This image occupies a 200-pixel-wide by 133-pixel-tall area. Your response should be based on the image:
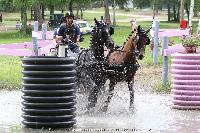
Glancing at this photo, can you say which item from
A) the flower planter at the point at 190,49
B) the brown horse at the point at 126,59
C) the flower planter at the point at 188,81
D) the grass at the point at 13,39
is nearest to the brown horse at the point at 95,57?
the brown horse at the point at 126,59

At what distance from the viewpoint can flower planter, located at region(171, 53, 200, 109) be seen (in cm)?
1423

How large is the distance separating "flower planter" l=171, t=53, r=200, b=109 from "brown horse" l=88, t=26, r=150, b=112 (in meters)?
1.28

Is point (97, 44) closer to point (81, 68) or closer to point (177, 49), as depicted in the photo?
point (81, 68)

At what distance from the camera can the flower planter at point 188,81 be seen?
14234 mm

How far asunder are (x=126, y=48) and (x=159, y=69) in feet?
32.2

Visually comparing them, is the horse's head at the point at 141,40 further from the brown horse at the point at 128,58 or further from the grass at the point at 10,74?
the grass at the point at 10,74

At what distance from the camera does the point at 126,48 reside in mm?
13398

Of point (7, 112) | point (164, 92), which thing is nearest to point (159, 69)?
point (164, 92)

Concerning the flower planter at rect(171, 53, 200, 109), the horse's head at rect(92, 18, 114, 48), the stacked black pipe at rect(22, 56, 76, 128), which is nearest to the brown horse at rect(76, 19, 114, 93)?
the horse's head at rect(92, 18, 114, 48)

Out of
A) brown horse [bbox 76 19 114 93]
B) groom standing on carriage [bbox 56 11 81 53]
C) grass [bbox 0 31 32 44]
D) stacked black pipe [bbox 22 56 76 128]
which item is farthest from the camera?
grass [bbox 0 31 32 44]

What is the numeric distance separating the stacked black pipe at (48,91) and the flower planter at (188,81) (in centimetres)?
401

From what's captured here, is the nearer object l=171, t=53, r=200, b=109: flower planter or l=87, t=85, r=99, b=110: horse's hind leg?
l=87, t=85, r=99, b=110: horse's hind leg

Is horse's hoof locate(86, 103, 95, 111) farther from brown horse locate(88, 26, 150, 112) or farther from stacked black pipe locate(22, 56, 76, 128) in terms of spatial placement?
stacked black pipe locate(22, 56, 76, 128)

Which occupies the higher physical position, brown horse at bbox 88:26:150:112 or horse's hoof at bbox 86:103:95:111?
brown horse at bbox 88:26:150:112
